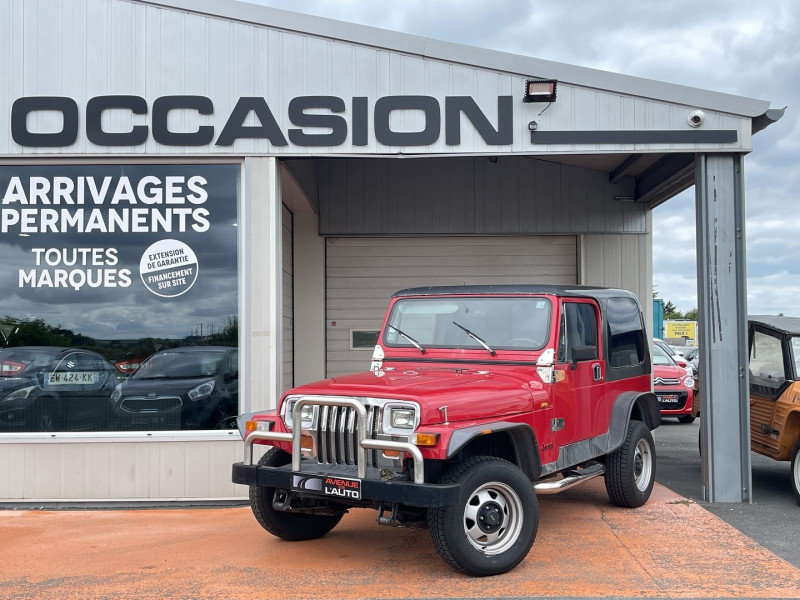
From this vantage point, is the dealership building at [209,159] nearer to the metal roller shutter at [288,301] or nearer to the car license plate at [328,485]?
the car license plate at [328,485]

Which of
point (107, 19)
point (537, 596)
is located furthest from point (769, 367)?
point (107, 19)

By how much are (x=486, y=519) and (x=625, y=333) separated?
3151 millimetres

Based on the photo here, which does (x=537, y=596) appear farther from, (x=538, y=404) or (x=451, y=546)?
(x=538, y=404)

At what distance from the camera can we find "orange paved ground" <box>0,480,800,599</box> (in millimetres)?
5336

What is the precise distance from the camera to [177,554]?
→ 247 inches

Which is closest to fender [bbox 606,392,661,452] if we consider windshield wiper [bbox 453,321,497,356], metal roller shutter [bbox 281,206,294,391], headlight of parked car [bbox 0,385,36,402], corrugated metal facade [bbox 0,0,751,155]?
windshield wiper [bbox 453,321,497,356]

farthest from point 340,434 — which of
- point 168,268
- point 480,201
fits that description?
point 480,201

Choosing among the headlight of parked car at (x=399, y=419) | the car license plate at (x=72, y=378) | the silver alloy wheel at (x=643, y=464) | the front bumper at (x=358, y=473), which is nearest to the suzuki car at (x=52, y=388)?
the car license plate at (x=72, y=378)

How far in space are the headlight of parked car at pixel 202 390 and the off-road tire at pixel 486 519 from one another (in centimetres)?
349

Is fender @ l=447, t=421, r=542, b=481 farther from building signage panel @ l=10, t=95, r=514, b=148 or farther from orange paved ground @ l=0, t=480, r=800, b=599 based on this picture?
building signage panel @ l=10, t=95, r=514, b=148

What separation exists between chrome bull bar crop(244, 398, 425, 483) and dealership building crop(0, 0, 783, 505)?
2.41m

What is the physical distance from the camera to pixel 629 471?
7516 millimetres

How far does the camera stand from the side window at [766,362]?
822 cm

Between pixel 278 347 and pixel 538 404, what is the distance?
3082 mm
